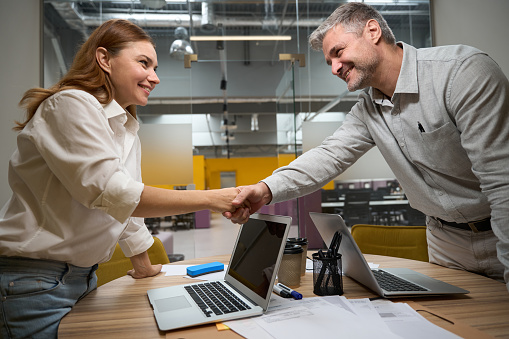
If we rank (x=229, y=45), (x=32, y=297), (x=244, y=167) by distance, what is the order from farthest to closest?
(x=244, y=167) < (x=229, y=45) < (x=32, y=297)

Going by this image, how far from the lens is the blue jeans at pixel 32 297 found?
983mm

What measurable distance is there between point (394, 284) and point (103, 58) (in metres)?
1.30

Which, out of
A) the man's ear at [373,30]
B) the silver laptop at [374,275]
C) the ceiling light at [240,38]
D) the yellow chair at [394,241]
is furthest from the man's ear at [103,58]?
the ceiling light at [240,38]

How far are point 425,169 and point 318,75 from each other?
308 centimetres

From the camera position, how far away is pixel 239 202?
1.38m

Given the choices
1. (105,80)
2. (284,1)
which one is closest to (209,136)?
(284,1)

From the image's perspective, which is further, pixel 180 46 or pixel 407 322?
pixel 180 46

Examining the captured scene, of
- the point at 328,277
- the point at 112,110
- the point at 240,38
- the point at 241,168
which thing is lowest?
the point at 328,277

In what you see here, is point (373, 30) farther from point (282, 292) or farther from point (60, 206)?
point (60, 206)

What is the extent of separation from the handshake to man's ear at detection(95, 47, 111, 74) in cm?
62

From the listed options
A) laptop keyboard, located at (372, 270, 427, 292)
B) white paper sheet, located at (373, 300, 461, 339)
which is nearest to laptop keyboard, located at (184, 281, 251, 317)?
white paper sheet, located at (373, 300, 461, 339)

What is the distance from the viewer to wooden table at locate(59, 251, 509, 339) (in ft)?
2.88

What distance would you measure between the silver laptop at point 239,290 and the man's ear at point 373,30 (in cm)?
95

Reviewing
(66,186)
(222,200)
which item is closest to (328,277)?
(222,200)
